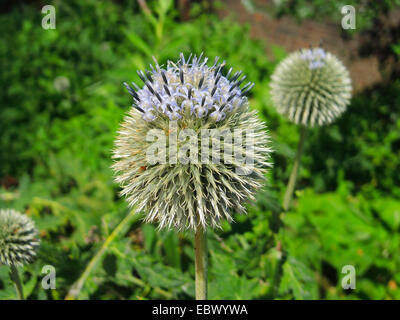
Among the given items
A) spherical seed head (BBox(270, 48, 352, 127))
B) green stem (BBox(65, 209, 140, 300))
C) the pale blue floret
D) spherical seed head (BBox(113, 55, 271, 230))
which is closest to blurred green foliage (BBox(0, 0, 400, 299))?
green stem (BBox(65, 209, 140, 300))

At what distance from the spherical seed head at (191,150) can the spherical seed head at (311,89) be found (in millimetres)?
1041

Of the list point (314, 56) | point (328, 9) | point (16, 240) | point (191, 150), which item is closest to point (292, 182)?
point (314, 56)

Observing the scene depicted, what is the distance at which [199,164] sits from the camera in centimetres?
170

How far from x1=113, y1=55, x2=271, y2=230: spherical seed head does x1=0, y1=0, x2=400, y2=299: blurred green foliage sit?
1.54 feet

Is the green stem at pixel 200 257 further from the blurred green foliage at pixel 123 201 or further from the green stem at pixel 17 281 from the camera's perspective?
the green stem at pixel 17 281

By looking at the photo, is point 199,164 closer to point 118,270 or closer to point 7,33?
point 118,270

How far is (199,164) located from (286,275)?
114 cm

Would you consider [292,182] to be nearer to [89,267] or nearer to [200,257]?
[200,257]

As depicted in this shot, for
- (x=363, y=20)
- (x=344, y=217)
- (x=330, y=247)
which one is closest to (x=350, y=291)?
(x=330, y=247)

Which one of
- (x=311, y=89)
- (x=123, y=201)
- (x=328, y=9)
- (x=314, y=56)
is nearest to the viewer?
(x=311, y=89)

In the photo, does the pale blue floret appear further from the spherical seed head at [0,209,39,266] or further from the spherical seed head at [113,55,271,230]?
the spherical seed head at [0,209,39,266]

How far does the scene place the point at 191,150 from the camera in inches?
66.9

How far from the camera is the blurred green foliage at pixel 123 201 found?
2.40 metres

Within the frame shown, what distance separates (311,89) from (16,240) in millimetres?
2354
